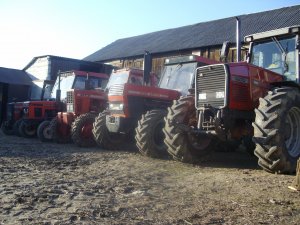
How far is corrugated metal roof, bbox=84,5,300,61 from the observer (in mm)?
20647

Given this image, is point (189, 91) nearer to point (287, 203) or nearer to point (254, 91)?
point (254, 91)

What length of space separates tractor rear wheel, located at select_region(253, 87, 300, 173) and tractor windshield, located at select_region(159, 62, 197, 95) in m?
3.11

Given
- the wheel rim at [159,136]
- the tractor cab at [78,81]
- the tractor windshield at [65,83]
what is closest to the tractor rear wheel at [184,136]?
the wheel rim at [159,136]

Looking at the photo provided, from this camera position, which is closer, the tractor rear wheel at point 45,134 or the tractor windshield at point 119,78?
the tractor windshield at point 119,78

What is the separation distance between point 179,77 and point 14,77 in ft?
60.0

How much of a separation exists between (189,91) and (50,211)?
18.2 ft

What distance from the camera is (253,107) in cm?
752

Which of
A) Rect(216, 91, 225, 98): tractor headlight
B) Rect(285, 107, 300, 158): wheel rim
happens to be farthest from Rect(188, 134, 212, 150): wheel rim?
Rect(285, 107, 300, 158): wheel rim

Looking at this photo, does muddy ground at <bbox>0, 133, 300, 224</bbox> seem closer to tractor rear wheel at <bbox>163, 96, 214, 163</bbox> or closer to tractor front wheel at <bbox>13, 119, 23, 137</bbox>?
tractor rear wheel at <bbox>163, 96, 214, 163</bbox>

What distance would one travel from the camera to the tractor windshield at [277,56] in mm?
7787

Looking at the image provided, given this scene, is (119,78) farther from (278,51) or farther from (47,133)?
(278,51)

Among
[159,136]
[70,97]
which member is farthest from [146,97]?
[70,97]

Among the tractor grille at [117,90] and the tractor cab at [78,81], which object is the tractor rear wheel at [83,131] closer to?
the tractor grille at [117,90]

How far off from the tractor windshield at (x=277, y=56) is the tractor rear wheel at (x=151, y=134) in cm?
256
